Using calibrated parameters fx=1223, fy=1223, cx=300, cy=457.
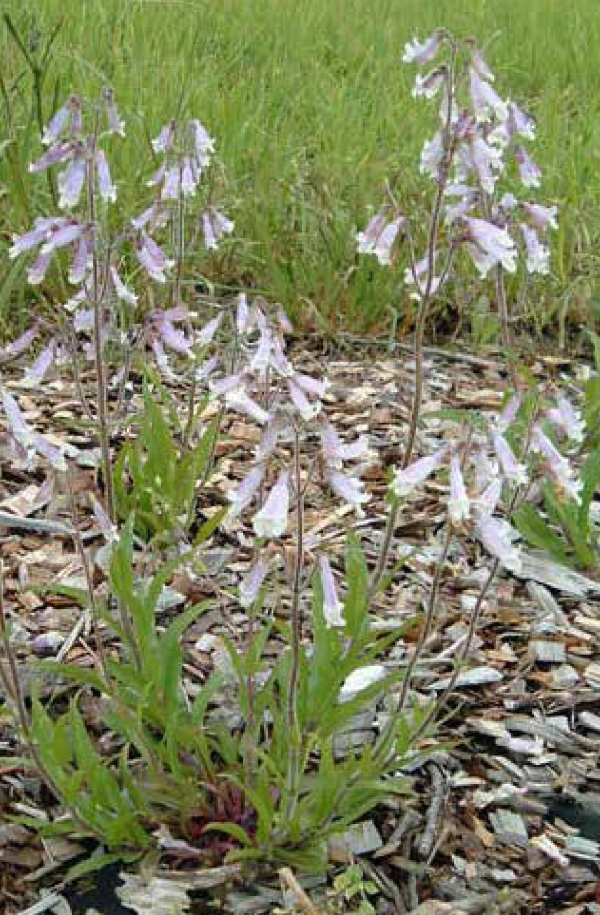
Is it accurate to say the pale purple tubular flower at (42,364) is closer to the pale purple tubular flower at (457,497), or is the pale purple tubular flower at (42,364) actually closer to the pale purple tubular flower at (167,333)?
the pale purple tubular flower at (167,333)

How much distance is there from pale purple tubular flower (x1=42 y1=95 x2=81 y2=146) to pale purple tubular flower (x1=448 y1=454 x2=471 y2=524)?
983 mm

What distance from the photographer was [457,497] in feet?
5.33

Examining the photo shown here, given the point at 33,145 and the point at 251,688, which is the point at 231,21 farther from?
the point at 251,688

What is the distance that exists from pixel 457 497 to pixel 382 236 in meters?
0.64

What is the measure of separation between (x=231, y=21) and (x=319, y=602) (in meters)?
6.39

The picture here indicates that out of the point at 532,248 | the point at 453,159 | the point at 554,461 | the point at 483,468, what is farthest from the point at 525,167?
the point at 483,468

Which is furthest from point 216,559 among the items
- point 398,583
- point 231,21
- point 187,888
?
point 231,21

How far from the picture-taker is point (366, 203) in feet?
15.0

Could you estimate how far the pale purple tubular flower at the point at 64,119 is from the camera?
213 cm

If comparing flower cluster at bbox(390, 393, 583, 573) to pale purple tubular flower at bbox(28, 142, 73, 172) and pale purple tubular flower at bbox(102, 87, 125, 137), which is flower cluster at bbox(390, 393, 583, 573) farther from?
pale purple tubular flower at bbox(102, 87, 125, 137)

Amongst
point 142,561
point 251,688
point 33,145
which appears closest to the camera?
point 251,688

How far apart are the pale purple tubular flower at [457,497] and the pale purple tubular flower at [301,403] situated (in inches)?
8.0

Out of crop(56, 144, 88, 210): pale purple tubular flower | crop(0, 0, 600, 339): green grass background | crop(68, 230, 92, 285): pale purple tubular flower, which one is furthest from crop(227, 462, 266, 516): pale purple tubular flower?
crop(0, 0, 600, 339): green grass background

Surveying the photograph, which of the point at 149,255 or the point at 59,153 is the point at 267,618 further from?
the point at 59,153
